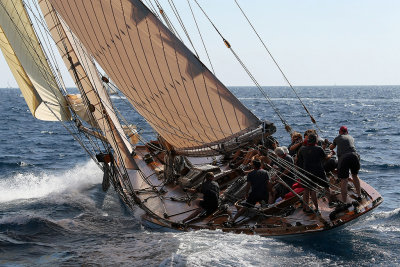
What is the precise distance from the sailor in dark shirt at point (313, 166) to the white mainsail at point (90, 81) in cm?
469

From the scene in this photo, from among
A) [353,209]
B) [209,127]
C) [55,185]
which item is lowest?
[55,185]

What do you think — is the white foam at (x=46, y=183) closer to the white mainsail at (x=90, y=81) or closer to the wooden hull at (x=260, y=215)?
the white mainsail at (x=90, y=81)

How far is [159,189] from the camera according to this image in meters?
15.8

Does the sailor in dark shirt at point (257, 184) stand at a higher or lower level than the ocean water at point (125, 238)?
higher

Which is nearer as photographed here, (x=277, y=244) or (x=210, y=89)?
(x=277, y=244)

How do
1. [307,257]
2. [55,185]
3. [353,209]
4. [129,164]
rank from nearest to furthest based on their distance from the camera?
[307,257], [353,209], [129,164], [55,185]

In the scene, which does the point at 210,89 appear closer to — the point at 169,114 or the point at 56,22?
the point at 169,114

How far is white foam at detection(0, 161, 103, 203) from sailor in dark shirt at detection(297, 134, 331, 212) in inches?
413

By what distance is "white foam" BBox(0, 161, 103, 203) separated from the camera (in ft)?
63.5

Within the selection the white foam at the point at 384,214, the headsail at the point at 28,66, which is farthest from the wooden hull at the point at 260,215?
the headsail at the point at 28,66

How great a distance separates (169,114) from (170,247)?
3651 millimetres

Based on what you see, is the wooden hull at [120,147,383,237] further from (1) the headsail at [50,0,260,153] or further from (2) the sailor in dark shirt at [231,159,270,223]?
(1) the headsail at [50,0,260,153]

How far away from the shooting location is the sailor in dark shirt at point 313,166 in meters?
11.9

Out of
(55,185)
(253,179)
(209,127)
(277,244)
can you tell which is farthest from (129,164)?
(55,185)
